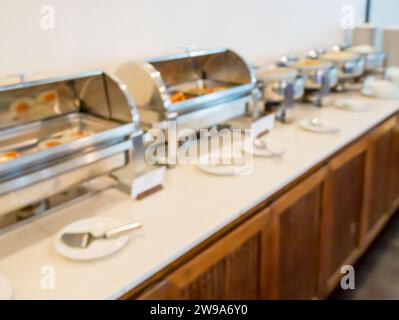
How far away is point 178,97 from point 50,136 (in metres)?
0.47

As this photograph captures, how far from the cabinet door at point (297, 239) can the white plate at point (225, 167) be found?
0.47 feet

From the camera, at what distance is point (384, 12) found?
311 cm

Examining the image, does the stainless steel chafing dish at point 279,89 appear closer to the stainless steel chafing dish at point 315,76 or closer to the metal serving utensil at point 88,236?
the stainless steel chafing dish at point 315,76

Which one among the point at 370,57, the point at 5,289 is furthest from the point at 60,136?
the point at 370,57

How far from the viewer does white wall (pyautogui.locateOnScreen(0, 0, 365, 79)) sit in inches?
46.4

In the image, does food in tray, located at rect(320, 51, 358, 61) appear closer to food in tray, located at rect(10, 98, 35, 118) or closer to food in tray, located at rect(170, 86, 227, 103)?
food in tray, located at rect(170, 86, 227, 103)

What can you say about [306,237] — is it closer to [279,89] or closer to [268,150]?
[268,150]

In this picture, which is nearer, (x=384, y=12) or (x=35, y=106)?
(x=35, y=106)

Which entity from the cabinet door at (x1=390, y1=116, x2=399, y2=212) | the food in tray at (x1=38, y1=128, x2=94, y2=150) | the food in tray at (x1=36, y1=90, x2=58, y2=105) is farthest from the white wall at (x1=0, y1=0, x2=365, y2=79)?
the cabinet door at (x1=390, y1=116, x2=399, y2=212)

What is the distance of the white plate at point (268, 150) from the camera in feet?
4.53

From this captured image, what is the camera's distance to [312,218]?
55.7 inches

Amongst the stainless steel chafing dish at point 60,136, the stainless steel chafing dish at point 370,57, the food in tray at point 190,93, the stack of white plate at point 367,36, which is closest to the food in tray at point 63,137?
the stainless steel chafing dish at point 60,136

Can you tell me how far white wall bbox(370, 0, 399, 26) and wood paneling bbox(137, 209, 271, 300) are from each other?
8.01 ft

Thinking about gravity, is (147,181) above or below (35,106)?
below
